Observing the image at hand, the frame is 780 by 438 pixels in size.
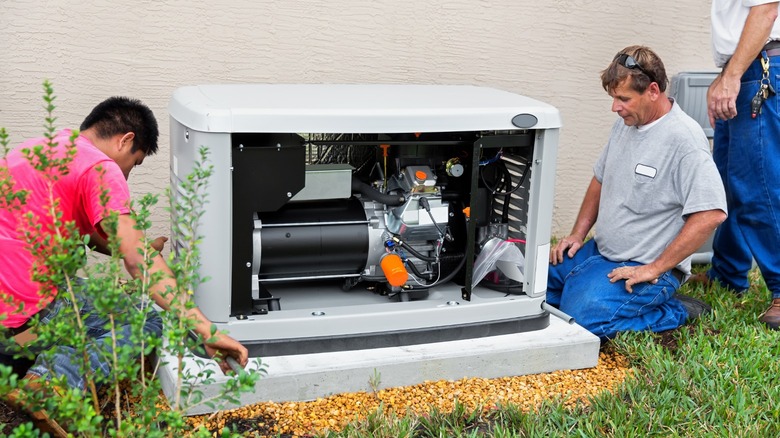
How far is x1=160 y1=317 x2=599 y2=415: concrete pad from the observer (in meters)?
2.94

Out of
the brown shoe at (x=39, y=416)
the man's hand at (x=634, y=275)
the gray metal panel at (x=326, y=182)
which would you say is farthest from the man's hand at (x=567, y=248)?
the brown shoe at (x=39, y=416)

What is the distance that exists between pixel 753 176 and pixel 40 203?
2.85 meters

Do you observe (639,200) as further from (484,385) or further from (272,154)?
(272,154)

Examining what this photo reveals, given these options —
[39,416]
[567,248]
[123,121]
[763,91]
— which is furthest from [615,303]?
[39,416]

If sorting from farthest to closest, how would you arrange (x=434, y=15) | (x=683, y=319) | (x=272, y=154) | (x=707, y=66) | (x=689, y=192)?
(x=707, y=66)
(x=434, y=15)
(x=683, y=319)
(x=689, y=192)
(x=272, y=154)

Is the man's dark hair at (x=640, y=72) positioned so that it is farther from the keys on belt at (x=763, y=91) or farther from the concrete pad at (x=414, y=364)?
the concrete pad at (x=414, y=364)

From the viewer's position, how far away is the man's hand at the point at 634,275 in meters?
3.55

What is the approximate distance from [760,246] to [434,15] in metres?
1.95

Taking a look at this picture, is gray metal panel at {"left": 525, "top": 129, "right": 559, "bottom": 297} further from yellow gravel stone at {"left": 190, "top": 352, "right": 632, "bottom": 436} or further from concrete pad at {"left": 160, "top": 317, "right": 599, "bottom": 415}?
yellow gravel stone at {"left": 190, "top": 352, "right": 632, "bottom": 436}

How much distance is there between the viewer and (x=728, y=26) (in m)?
3.81

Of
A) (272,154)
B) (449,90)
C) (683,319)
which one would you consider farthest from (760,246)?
(272,154)

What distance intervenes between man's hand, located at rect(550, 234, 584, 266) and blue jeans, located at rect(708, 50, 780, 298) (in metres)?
0.71

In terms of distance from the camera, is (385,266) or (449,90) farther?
(449,90)

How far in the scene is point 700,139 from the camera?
3543 millimetres
